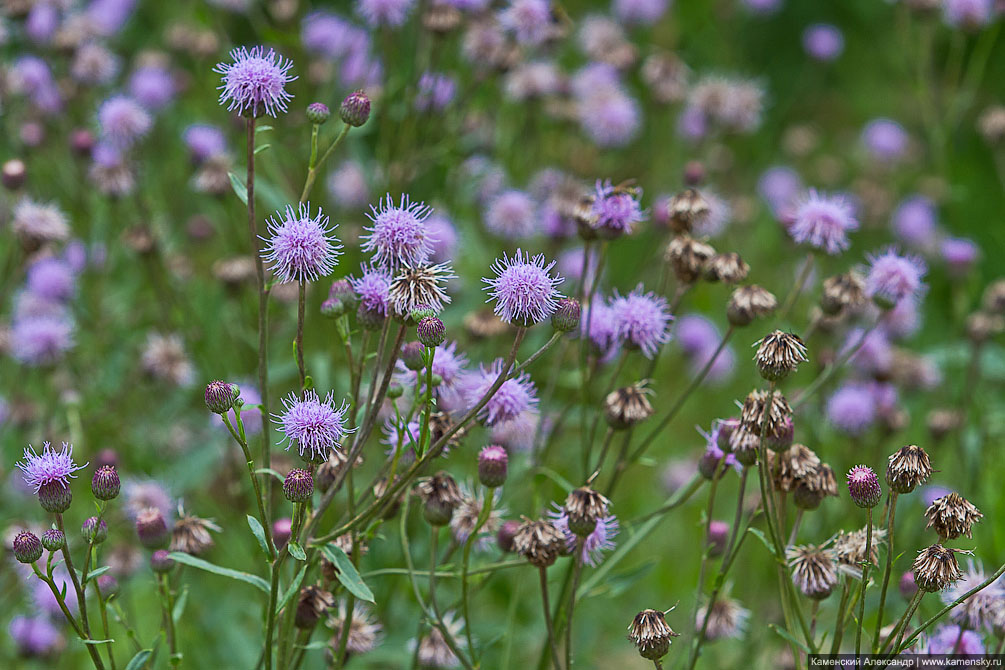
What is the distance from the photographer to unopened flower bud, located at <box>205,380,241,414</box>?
1685 millimetres

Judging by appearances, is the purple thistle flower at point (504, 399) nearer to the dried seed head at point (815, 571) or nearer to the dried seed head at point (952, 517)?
the dried seed head at point (815, 571)

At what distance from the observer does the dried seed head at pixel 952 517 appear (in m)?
1.70

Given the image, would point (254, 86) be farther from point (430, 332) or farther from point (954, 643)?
point (954, 643)

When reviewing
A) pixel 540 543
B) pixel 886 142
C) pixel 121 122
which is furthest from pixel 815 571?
pixel 886 142

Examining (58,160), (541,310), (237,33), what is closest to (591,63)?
(237,33)

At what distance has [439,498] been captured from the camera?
6.24 feet

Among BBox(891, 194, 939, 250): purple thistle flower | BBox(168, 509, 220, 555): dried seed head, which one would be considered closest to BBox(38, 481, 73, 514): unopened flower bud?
BBox(168, 509, 220, 555): dried seed head

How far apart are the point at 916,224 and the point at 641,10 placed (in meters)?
1.47

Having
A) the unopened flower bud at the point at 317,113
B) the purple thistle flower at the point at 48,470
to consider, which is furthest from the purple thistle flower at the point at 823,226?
the purple thistle flower at the point at 48,470

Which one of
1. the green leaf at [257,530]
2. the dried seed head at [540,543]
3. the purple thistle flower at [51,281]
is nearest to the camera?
the green leaf at [257,530]

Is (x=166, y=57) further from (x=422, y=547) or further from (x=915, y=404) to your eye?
(x=915, y=404)

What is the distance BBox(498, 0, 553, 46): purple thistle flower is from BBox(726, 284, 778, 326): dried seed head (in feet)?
4.98

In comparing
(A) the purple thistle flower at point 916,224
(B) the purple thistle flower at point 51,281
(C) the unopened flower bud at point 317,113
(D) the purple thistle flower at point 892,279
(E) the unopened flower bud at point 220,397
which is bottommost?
(E) the unopened flower bud at point 220,397

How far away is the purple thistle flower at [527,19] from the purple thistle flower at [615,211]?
4.24 ft
